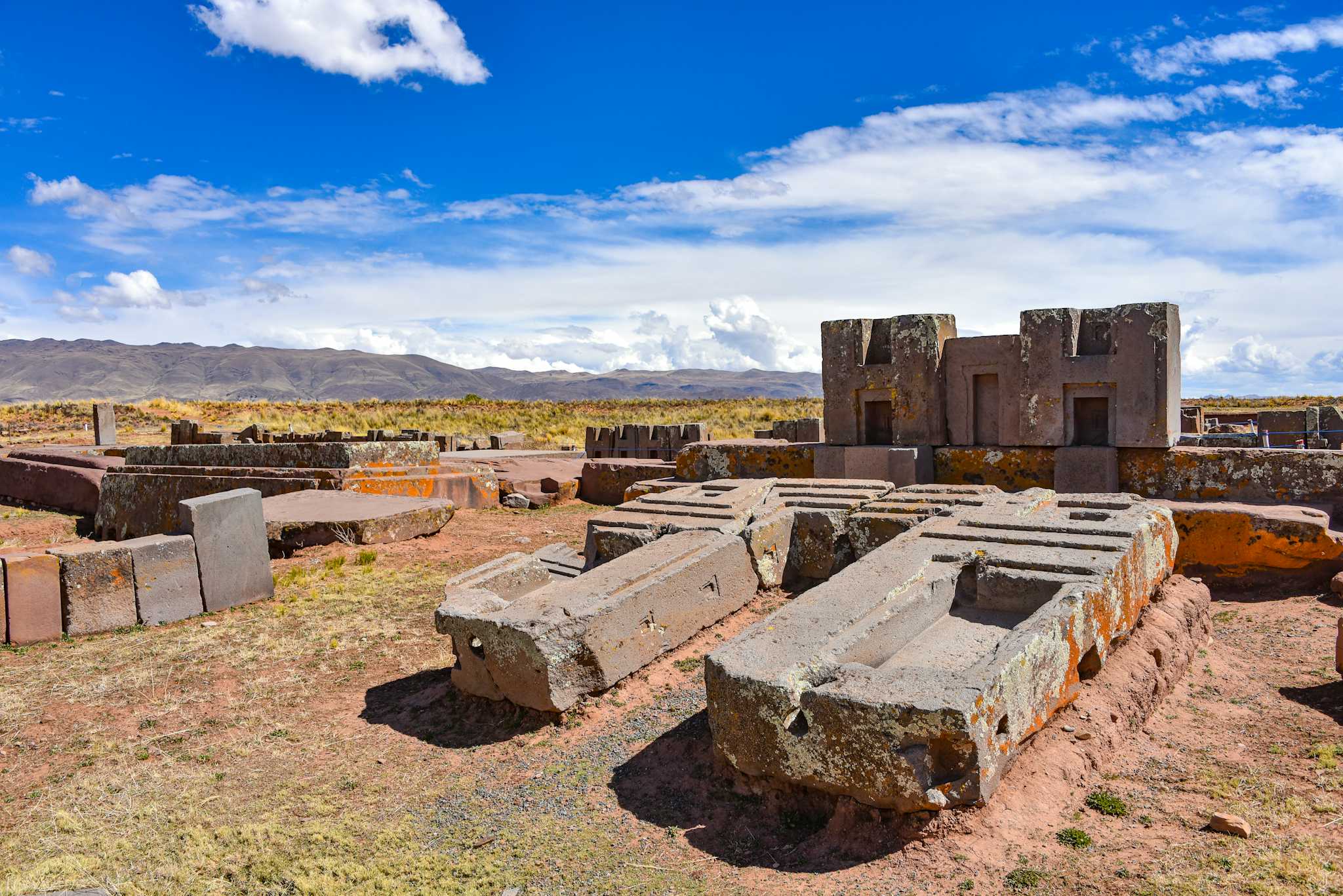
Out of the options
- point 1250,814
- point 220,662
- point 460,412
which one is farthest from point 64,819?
point 460,412

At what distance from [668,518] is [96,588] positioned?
437 cm

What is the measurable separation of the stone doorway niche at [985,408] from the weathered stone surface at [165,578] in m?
7.19

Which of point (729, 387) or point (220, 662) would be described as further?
point (729, 387)

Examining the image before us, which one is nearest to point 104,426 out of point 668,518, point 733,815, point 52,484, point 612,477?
point 52,484

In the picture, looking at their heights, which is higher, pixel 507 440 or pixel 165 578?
pixel 507 440

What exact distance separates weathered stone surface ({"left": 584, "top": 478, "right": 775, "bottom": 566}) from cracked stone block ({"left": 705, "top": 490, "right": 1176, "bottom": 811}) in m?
1.40

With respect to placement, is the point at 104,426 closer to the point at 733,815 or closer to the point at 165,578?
the point at 165,578

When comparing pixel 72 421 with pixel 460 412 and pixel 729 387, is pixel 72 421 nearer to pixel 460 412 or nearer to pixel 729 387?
A: pixel 460 412

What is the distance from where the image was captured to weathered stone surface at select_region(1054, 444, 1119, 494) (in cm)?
773

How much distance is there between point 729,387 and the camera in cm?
18250

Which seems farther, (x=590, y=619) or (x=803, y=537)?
(x=803, y=537)

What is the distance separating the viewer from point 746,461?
31.2 feet

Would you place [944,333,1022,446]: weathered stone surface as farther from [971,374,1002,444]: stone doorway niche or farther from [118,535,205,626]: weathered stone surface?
[118,535,205,626]: weathered stone surface

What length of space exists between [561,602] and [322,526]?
5.17m
